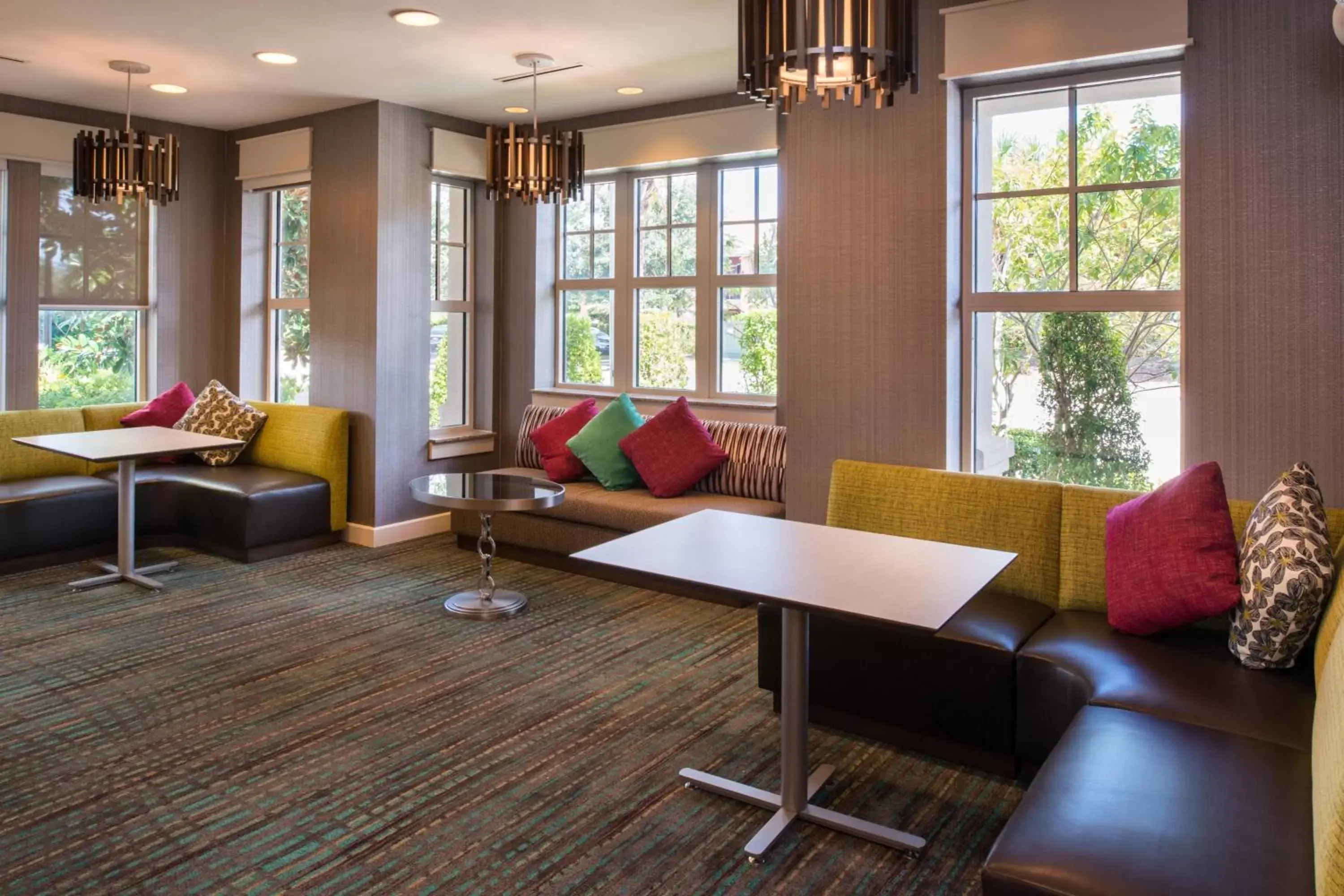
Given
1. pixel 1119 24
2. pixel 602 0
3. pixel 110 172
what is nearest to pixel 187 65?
pixel 110 172

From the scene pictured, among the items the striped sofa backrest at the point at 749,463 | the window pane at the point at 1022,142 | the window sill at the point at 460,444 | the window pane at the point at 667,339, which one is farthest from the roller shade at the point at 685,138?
the window sill at the point at 460,444

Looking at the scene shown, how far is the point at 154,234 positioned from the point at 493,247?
217 centimetres

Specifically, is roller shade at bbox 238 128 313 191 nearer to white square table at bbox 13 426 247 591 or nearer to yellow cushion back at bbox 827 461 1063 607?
white square table at bbox 13 426 247 591

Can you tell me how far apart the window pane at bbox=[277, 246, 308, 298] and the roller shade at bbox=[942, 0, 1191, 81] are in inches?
177

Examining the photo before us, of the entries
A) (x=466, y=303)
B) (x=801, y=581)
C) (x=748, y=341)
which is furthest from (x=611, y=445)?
(x=801, y=581)

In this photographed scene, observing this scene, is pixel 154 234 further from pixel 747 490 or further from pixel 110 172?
pixel 747 490

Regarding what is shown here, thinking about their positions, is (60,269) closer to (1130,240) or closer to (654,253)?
(654,253)

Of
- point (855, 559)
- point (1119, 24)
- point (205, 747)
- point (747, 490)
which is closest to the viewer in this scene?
point (855, 559)

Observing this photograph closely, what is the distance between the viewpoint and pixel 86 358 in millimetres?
6102

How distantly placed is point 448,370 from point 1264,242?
470cm

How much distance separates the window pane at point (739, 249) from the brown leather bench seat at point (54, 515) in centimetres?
363

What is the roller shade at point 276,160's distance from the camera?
592 cm

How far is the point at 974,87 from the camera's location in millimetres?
3590

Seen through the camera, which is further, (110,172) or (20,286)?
(20,286)
